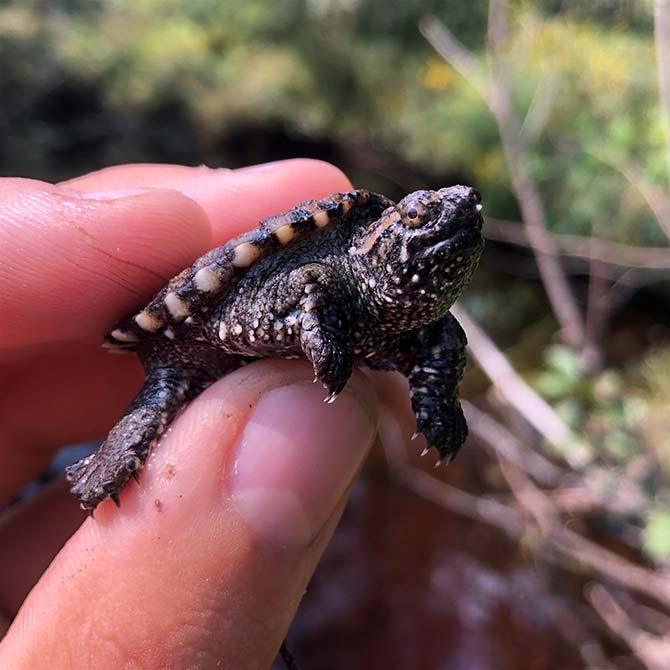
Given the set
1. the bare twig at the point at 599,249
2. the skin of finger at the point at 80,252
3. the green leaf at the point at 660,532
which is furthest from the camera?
the bare twig at the point at 599,249

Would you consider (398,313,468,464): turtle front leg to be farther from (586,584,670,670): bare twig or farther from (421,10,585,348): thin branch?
(586,584,670,670): bare twig

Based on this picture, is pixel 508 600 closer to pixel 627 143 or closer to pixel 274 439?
pixel 627 143

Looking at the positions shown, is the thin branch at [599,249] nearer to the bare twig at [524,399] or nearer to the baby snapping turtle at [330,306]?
the bare twig at [524,399]

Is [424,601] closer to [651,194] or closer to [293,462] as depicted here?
[651,194]

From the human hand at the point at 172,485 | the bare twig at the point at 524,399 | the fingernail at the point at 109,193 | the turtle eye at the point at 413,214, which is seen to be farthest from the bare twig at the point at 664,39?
the fingernail at the point at 109,193

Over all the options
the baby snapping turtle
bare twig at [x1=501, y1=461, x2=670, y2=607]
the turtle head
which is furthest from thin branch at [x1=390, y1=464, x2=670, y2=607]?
the turtle head
